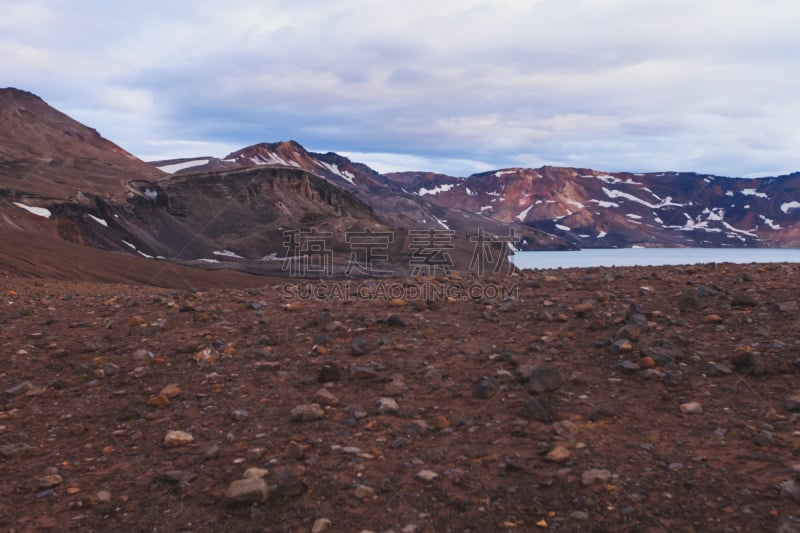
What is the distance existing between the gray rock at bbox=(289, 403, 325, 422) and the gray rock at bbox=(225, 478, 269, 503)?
3.37 ft

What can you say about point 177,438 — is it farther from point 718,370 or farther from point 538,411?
point 718,370

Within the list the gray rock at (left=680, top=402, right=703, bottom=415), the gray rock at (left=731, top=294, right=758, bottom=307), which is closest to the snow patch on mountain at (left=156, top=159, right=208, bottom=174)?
the gray rock at (left=731, top=294, right=758, bottom=307)

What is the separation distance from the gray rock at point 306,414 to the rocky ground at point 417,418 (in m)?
0.02

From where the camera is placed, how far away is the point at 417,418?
4.45 m

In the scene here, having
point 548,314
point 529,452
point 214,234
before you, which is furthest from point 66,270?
point 214,234

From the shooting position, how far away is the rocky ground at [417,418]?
3230 millimetres

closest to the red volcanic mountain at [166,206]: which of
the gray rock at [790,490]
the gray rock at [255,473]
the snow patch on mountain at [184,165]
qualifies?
the snow patch on mountain at [184,165]

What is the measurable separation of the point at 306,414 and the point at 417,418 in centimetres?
89

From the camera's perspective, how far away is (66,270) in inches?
1061

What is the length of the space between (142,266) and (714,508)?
122ft

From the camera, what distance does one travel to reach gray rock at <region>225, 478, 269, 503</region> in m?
3.35

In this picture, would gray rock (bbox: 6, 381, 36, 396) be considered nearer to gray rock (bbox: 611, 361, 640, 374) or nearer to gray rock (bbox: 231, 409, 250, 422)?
gray rock (bbox: 231, 409, 250, 422)

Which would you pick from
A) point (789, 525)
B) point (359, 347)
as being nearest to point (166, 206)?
point (359, 347)

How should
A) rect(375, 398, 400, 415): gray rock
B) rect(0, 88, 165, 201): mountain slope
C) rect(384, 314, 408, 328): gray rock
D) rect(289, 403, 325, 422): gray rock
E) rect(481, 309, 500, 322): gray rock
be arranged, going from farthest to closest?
rect(0, 88, 165, 201): mountain slope → rect(481, 309, 500, 322): gray rock → rect(384, 314, 408, 328): gray rock → rect(375, 398, 400, 415): gray rock → rect(289, 403, 325, 422): gray rock
